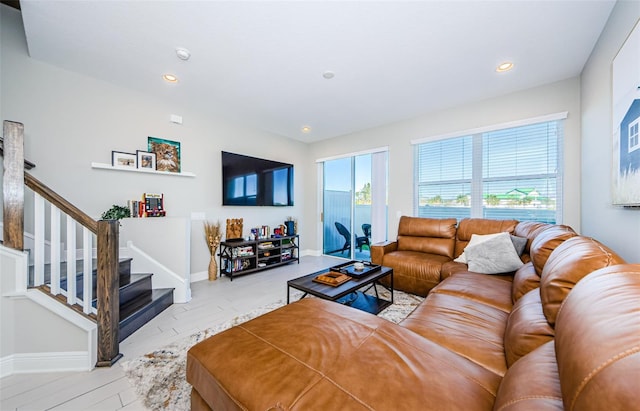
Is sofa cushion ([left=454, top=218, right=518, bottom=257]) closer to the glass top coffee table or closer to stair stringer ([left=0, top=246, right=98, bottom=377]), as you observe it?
the glass top coffee table

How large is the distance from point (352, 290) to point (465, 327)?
34.6 inches

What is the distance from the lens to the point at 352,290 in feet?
6.60

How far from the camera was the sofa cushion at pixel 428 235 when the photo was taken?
10.2 ft

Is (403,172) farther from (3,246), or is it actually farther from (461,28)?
(3,246)

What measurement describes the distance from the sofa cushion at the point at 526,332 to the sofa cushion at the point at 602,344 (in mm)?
321

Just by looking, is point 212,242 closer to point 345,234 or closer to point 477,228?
point 345,234

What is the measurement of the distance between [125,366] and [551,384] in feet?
7.56

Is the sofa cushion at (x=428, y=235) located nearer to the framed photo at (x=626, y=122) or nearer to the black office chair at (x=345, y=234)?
the black office chair at (x=345, y=234)

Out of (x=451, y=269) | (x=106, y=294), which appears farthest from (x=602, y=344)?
(x=106, y=294)

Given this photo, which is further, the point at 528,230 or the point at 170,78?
the point at 170,78

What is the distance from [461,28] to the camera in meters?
1.93

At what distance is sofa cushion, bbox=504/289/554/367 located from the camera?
0.94 metres

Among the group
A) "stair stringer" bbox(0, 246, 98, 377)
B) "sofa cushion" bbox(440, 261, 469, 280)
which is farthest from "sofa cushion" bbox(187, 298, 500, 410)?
"sofa cushion" bbox(440, 261, 469, 280)

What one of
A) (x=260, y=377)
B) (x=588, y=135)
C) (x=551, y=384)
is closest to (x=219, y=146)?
(x=260, y=377)
